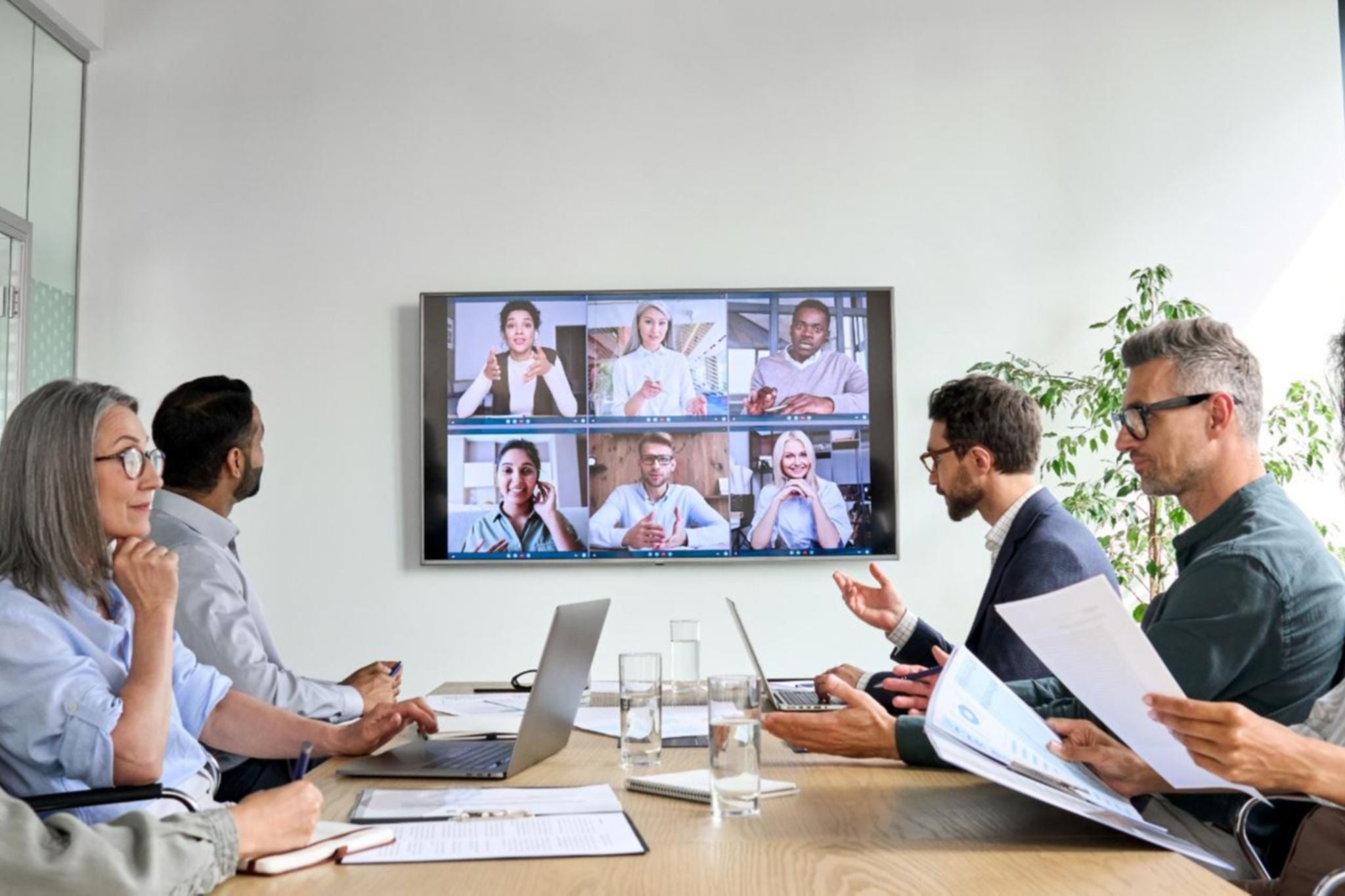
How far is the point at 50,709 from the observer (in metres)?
1.56

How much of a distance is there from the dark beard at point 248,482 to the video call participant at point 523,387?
1.43 m

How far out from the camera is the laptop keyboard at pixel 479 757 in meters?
1.84

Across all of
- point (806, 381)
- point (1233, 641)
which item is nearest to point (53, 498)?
point (1233, 641)

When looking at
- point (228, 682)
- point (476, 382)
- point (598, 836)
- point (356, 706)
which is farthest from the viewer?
point (476, 382)

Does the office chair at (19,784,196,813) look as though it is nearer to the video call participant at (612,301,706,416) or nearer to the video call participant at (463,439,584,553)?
the video call participant at (463,439,584,553)

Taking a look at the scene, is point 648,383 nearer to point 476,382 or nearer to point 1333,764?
point 476,382

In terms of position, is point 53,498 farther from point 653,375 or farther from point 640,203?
point 640,203

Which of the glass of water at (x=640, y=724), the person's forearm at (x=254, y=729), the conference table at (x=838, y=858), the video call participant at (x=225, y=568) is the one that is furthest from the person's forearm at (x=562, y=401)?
the conference table at (x=838, y=858)

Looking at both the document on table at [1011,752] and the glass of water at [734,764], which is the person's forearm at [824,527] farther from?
the glass of water at [734,764]

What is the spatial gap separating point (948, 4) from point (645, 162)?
47.8 inches

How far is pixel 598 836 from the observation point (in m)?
1.39

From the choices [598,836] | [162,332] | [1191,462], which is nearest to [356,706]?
[598,836]

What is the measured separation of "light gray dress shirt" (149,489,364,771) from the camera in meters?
2.47

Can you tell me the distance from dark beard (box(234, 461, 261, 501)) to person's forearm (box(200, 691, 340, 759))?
0.73 metres
